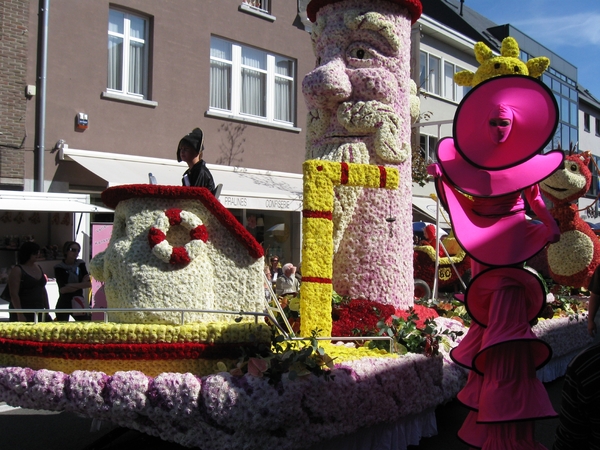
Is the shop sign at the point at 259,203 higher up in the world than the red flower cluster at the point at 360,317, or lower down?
higher up

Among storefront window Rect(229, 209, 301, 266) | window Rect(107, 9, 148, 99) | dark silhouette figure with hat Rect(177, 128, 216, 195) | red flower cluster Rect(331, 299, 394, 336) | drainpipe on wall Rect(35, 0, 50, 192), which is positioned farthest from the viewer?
storefront window Rect(229, 209, 301, 266)

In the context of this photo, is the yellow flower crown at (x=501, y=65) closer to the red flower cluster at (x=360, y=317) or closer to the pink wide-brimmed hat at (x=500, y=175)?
the pink wide-brimmed hat at (x=500, y=175)

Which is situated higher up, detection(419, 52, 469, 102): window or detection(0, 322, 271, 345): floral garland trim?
detection(419, 52, 469, 102): window

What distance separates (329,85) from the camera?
5133mm

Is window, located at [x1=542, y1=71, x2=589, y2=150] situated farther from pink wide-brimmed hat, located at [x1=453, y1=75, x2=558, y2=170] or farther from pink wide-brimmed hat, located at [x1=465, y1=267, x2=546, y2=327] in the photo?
pink wide-brimmed hat, located at [x1=465, y1=267, x2=546, y2=327]

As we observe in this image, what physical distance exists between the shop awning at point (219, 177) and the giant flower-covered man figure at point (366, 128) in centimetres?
496

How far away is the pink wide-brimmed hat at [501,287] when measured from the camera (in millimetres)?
3729

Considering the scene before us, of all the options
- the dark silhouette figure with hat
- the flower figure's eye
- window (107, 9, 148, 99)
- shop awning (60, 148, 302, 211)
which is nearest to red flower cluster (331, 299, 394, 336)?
the dark silhouette figure with hat

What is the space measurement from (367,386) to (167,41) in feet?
33.0

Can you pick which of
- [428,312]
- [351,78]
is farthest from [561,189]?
[351,78]

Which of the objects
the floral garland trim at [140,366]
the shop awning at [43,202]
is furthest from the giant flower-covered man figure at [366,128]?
the shop awning at [43,202]

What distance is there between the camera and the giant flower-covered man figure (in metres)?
5.12

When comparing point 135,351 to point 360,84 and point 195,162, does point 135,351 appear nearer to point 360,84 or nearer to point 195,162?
point 195,162

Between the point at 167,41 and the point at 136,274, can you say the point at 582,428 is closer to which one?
the point at 136,274
